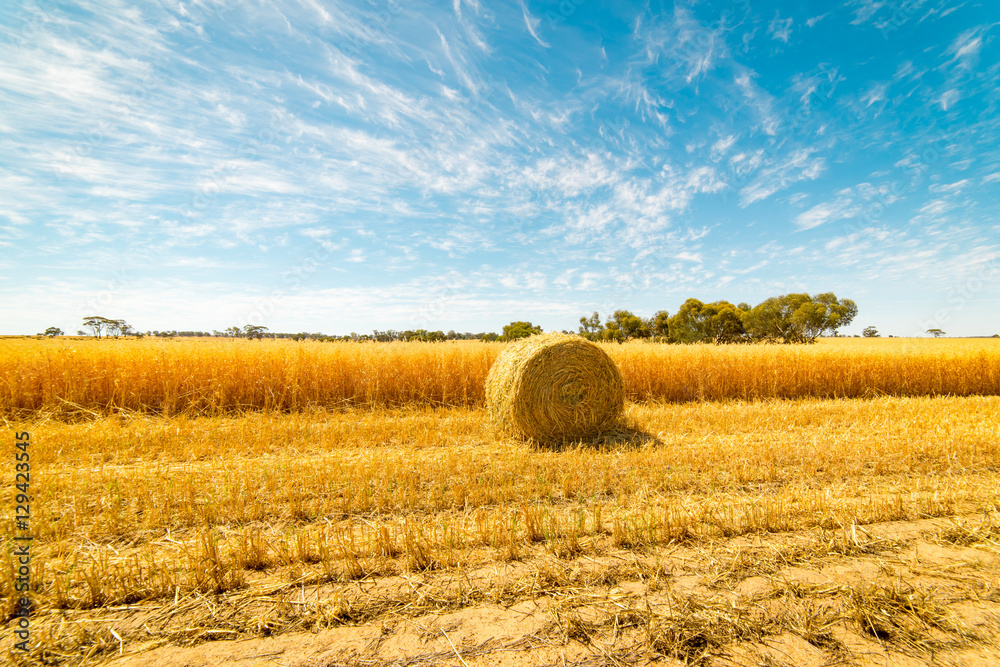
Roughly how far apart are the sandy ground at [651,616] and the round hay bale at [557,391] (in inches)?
163

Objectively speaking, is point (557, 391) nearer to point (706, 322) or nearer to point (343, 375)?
point (343, 375)

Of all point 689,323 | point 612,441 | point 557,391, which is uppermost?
point 689,323

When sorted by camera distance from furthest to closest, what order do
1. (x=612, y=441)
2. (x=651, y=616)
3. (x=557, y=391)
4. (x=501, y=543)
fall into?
1. (x=557, y=391)
2. (x=612, y=441)
3. (x=501, y=543)
4. (x=651, y=616)

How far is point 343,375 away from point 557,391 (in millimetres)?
5584

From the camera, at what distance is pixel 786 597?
9.02 ft

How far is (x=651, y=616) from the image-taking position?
99.2 inches

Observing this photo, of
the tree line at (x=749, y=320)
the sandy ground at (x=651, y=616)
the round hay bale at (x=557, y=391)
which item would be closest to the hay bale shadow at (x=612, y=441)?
the round hay bale at (x=557, y=391)

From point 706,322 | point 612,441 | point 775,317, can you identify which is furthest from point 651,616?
point 775,317

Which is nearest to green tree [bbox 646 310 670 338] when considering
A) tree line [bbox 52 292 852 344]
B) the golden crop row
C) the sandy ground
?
tree line [bbox 52 292 852 344]

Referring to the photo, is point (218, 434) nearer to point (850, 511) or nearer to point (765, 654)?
point (765, 654)

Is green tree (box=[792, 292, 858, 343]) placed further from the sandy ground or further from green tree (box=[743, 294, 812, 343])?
the sandy ground

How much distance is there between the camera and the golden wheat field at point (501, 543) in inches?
93.6

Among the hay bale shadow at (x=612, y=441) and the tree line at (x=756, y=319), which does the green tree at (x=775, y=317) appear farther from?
the hay bale shadow at (x=612, y=441)

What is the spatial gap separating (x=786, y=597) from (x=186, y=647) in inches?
142
